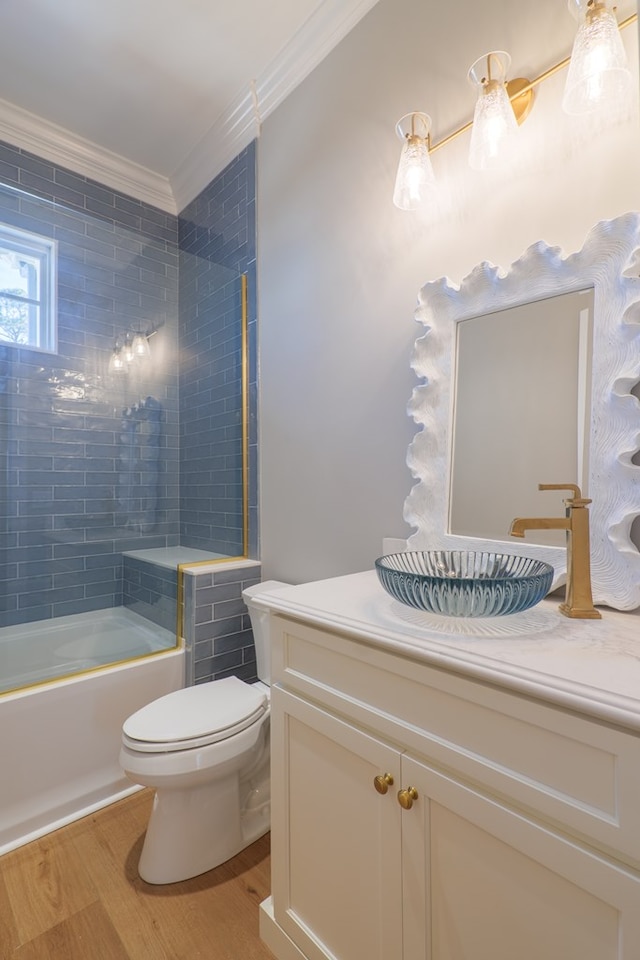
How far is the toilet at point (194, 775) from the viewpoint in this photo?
1315mm

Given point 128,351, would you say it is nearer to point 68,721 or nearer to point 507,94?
point 68,721

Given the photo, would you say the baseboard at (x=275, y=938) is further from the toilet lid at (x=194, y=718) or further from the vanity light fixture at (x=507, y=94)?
the vanity light fixture at (x=507, y=94)

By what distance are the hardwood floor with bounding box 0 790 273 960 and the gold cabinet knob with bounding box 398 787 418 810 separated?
767mm

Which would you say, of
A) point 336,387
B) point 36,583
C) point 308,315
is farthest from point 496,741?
point 36,583

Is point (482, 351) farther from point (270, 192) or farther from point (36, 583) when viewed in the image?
point (36, 583)

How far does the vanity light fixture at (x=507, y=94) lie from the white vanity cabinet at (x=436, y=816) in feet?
4.06

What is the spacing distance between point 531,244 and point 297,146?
4.34ft

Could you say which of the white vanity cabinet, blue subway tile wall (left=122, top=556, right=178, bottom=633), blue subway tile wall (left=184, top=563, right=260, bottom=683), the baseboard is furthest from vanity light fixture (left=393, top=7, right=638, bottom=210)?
the baseboard

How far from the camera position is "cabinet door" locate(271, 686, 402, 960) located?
2.73 ft

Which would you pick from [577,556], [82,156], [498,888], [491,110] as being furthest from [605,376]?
[82,156]

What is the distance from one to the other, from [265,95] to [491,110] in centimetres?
143

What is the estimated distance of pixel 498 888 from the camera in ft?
2.21

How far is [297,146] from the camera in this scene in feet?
6.41

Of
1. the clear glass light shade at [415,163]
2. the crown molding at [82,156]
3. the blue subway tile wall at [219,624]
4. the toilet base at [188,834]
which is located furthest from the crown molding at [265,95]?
the toilet base at [188,834]
